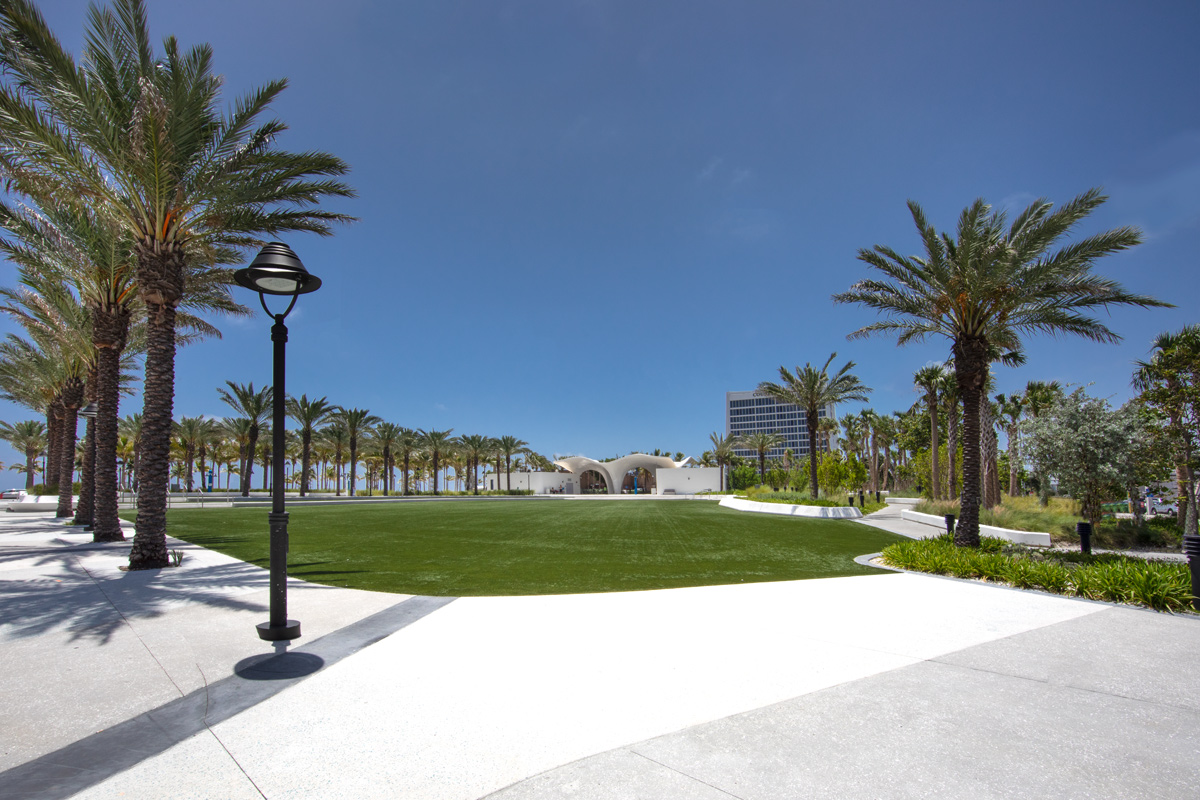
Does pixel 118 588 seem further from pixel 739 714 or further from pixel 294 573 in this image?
pixel 739 714

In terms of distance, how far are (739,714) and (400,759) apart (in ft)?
7.34

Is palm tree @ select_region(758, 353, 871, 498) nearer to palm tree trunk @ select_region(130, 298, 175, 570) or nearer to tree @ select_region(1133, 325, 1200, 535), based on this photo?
tree @ select_region(1133, 325, 1200, 535)

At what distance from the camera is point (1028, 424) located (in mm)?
21516

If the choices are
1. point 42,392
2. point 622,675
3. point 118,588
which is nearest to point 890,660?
point 622,675

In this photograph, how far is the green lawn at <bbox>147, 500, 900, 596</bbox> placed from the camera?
362 inches

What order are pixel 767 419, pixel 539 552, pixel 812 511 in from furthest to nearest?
pixel 767 419 < pixel 812 511 < pixel 539 552

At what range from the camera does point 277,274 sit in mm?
5660

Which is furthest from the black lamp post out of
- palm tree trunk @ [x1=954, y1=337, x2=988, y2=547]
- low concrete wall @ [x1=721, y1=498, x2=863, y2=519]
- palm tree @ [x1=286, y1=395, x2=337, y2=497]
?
palm tree @ [x1=286, y1=395, x2=337, y2=497]

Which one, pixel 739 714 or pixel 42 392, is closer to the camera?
pixel 739 714

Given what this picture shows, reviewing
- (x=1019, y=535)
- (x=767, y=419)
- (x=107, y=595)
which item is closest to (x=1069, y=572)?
(x=1019, y=535)

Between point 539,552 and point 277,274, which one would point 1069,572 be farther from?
point 277,274

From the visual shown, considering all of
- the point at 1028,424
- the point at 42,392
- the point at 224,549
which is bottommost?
the point at 224,549

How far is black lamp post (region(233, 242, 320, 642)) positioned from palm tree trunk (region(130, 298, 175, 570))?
6217 millimetres

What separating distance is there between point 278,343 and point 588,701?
487 centimetres
